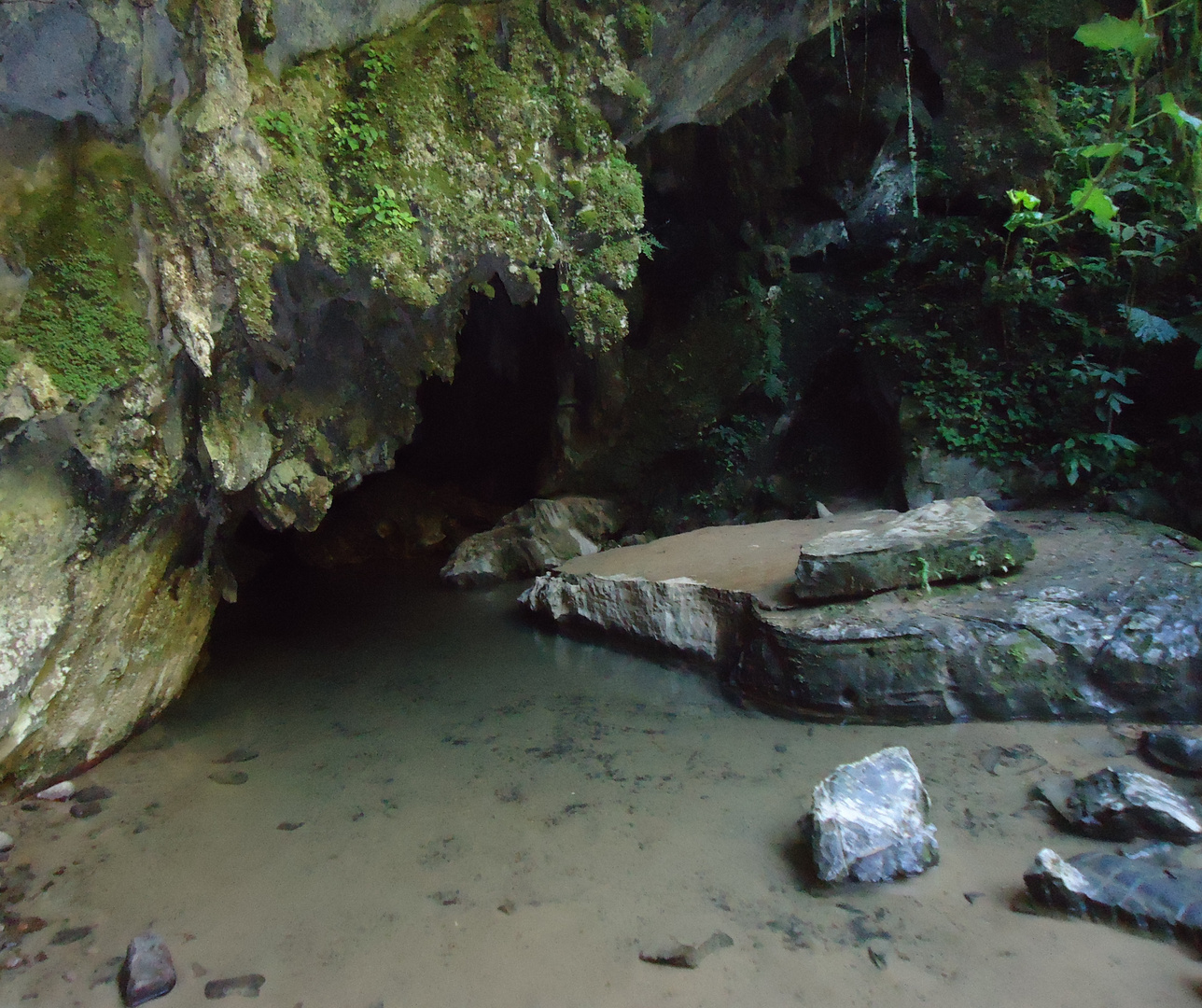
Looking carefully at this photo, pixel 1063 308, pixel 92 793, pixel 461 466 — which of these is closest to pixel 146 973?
pixel 92 793

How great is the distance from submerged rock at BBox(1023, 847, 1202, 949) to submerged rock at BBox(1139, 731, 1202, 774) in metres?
0.89

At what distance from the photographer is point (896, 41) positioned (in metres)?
9.69

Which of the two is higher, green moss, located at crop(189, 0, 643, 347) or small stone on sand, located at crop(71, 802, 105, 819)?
green moss, located at crop(189, 0, 643, 347)

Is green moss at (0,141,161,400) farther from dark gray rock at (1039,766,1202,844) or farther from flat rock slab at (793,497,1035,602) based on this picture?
dark gray rock at (1039,766,1202,844)

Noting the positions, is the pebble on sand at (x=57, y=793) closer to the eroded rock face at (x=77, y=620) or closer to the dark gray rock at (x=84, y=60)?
the eroded rock face at (x=77, y=620)

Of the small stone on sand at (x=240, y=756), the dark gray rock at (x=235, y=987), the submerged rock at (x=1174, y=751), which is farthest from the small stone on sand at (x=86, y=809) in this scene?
the submerged rock at (x=1174, y=751)

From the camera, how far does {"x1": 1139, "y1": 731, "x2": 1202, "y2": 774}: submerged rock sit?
11.4 feet

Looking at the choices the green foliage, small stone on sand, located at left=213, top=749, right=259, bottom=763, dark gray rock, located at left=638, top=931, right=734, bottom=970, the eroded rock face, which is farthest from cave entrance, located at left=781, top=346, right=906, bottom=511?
the eroded rock face

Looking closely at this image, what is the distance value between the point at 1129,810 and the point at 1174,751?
0.78 meters

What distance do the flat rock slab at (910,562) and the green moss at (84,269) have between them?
4529 mm

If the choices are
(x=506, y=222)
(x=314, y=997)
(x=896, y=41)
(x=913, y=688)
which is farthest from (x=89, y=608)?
(x=896, y=41)

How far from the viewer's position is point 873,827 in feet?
10.2

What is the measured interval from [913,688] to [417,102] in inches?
200

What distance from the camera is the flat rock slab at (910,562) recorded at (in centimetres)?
501
